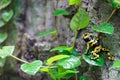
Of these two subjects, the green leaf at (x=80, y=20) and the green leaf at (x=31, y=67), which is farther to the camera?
the green leaf at (x=80, y=20)

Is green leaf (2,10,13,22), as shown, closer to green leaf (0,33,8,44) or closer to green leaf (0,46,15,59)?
green leaf (0,33,8,44)

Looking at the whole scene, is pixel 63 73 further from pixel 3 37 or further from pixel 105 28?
pixel 3 37

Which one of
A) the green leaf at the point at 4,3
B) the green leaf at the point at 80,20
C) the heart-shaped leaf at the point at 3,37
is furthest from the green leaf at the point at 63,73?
the green leaf at the point at 4,3

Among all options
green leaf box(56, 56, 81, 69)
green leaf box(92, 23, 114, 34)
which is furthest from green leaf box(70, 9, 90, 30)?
green leaf box(56, 56, 81, 69)

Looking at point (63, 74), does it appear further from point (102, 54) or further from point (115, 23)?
point (115, 23)

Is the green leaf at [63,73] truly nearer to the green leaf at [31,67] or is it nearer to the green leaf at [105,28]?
the green leaf at [31,67]

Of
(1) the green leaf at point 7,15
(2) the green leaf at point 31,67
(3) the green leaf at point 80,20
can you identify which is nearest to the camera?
(2) the green leaf at point 31,67

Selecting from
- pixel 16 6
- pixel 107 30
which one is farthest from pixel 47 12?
pixel 107 30
